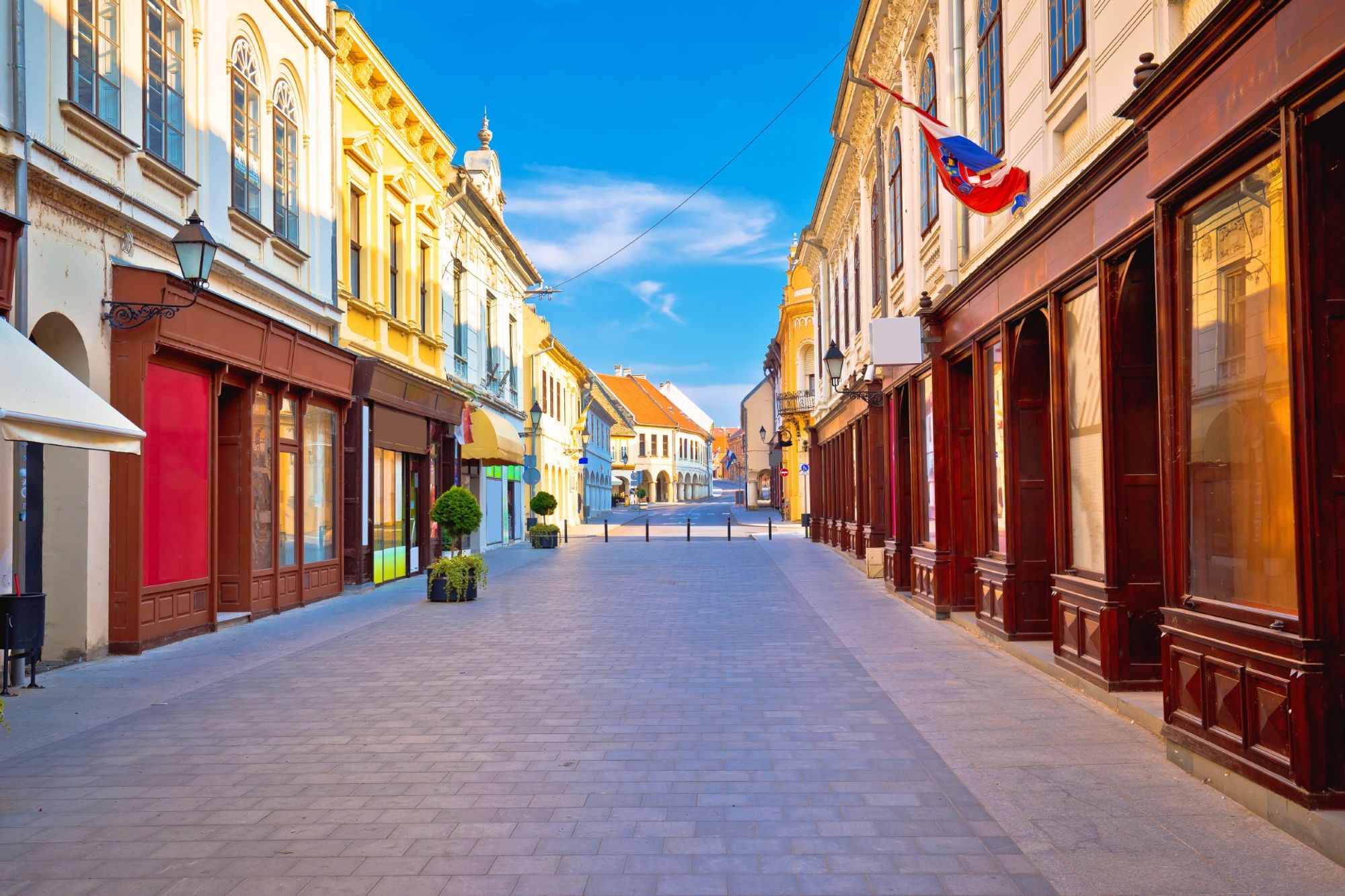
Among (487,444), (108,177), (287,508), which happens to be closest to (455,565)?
(287,508)

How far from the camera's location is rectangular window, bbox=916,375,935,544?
14.1m

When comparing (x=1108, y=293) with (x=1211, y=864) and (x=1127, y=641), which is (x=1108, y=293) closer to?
(x=1127, y=641)

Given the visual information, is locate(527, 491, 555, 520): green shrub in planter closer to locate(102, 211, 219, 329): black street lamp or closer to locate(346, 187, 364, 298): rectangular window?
locate(346, 187, 364, 298): rectangular window

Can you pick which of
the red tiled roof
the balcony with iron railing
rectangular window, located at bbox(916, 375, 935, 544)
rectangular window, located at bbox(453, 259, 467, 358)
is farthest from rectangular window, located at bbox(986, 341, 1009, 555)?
the red tiled roof

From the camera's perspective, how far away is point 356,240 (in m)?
18.7

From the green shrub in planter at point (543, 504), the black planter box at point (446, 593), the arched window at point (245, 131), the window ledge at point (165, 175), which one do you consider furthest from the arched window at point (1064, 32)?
the green shrub in planter at point (543, 504)

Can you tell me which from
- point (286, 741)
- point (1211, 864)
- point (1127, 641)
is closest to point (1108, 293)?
point (1127, 641)

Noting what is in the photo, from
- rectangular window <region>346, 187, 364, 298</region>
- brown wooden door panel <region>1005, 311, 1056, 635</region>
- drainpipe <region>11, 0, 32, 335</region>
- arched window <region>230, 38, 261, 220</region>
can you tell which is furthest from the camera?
rectangular window <region>346, 187, 364, 298</region>

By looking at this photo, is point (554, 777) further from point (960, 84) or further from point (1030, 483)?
point (960, 84)

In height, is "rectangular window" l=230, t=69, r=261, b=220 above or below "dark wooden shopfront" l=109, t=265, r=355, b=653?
above

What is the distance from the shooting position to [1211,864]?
447 centimetres

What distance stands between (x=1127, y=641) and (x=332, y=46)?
15.2 m

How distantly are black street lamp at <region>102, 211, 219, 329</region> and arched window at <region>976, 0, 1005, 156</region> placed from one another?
8.24 metres

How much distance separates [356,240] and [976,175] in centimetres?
1205
